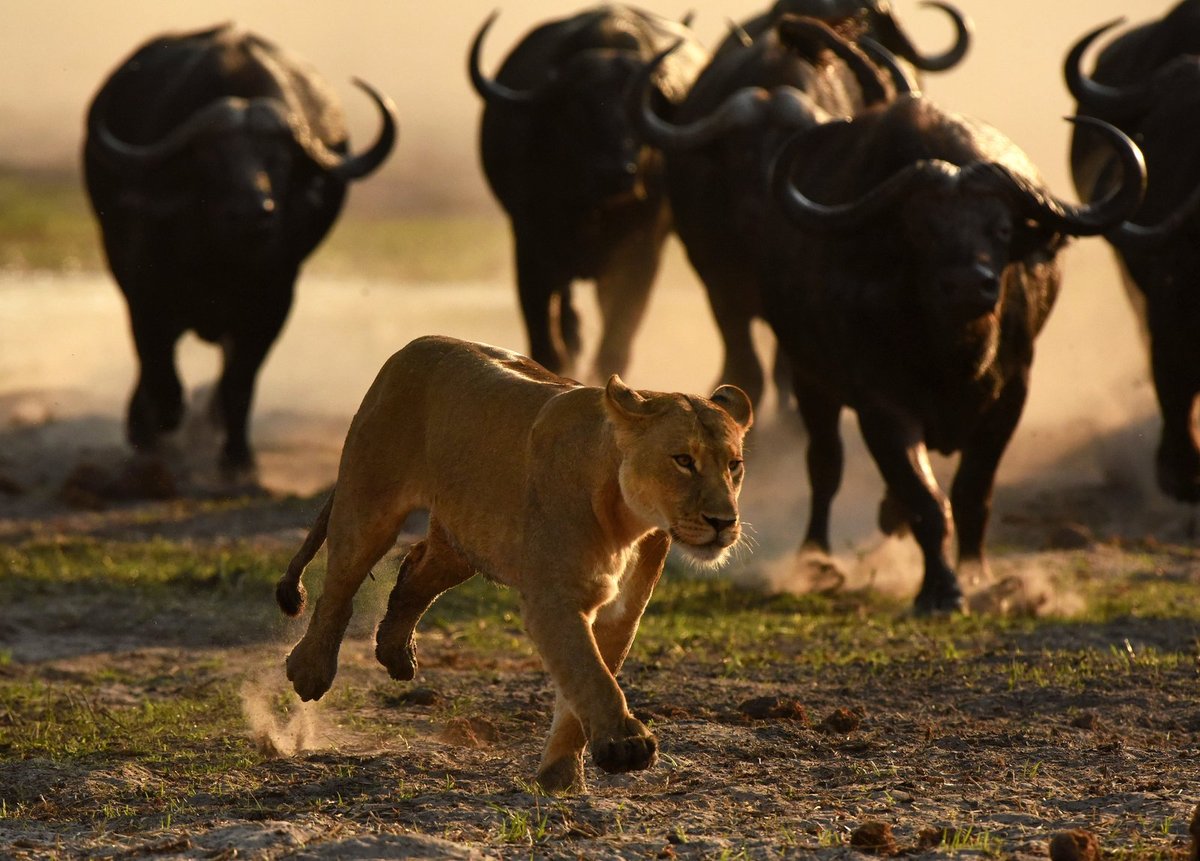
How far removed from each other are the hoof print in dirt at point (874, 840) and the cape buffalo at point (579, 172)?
403 inches

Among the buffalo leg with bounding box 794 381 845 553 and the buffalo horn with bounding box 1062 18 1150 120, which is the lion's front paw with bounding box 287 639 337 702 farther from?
the buffalo horn with bounding box 1062 18 1150 120

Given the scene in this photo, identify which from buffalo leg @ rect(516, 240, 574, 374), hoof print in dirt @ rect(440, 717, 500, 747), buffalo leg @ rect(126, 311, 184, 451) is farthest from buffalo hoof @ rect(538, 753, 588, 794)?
buffalo leg @ rect(516, 240, 574, 374)

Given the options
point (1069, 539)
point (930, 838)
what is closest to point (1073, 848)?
point (930, 838)

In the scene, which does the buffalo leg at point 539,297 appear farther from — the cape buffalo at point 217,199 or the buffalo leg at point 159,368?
the buffalo leg at point 159,368

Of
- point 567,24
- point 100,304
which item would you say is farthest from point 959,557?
point 100,304

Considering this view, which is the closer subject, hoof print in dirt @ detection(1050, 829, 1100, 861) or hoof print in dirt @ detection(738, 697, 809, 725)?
hoof print in dirt @ detection(1050, 829, 1100, 861)

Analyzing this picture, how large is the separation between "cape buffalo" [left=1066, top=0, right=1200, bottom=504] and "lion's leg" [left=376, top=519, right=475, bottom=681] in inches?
227

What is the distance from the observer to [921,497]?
9938 millimetres

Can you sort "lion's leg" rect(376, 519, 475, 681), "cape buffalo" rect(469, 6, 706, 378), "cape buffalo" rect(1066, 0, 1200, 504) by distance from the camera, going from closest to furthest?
"lion's leg" rect(376, 519, 475, 681), "cape buffalo" rect(1066, 0, 1200, 504), "cape buffalo" rect(469, 6, 706, 378)

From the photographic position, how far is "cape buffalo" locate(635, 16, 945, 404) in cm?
1253

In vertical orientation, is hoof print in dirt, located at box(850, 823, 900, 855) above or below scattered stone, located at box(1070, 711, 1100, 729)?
above

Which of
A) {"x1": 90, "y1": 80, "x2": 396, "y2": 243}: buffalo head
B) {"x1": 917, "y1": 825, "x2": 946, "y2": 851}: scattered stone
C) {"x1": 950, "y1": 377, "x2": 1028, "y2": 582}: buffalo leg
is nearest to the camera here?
{"x1": 917, "y1": 825, "x2": 946, "y2": 851}: scattered stone

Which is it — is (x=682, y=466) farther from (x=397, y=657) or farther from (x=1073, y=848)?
(x=397, y=657)

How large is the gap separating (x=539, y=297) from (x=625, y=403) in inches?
417
